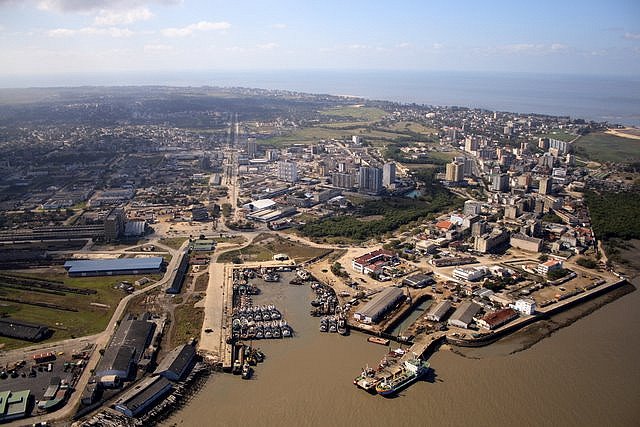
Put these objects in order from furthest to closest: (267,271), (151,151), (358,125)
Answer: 1. (358,125)
2. (151,151)
3. (267,271)

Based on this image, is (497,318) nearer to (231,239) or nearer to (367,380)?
(367,380)

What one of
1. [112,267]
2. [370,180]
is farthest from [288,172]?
[112,267]

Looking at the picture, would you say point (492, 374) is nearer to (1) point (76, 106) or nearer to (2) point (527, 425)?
(2) point (527, 425)

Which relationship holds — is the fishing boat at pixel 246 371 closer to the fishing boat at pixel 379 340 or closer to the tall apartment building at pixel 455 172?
the fishing boat at pixel 379 340

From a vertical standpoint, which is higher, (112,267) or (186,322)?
(112,267)

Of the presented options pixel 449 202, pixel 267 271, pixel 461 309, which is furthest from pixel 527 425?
pixel 449 202

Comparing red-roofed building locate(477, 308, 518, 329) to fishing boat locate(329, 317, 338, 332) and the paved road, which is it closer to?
fishing boat locate(329, 317, 338, 332)
